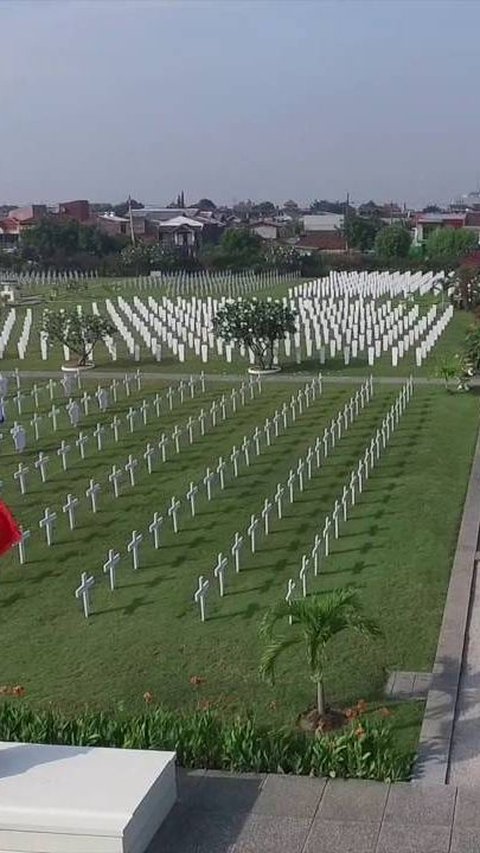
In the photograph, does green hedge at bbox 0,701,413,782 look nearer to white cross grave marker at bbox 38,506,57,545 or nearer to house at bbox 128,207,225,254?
white cross grave marker at bbox 38,506,57,545

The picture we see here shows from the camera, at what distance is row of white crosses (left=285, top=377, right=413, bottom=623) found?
13.4 meters

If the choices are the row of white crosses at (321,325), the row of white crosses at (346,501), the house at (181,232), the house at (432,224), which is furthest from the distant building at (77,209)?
the row of white crosses at (346,501)

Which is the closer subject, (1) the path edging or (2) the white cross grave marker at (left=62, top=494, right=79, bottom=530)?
(1) the path edging

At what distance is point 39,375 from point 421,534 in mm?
19577

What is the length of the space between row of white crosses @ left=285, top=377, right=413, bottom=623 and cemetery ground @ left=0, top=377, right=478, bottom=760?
6.1 inches

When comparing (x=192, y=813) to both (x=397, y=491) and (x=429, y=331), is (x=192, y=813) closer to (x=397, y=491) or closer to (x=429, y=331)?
(x=397, y=491)

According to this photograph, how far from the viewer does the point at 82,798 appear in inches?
293

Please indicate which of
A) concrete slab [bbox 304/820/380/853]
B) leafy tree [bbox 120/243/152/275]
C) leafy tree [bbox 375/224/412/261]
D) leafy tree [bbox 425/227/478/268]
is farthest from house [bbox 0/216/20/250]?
concrete slab [bbox 304/820/380/853]

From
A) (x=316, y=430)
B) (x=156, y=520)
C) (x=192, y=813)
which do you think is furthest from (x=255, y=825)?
(x=316, y=430)

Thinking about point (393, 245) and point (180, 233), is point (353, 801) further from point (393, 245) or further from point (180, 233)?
point (180, 233)

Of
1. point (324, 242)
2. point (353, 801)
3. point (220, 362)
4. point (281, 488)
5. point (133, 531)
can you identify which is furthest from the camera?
point (324, 242)

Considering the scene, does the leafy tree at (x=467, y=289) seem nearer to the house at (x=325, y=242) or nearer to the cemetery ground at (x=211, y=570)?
the cemetery ground at (x=211, y=570)

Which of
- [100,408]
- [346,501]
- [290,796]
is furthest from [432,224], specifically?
[290,796]

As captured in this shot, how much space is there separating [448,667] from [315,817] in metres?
3.43
